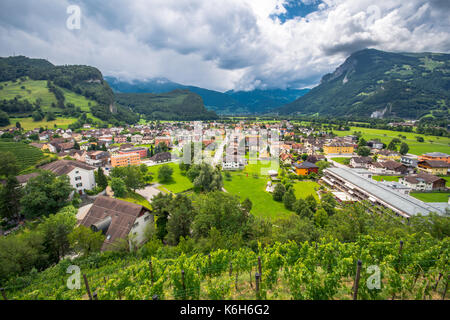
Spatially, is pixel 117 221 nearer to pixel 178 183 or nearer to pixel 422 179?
pixel 178 183

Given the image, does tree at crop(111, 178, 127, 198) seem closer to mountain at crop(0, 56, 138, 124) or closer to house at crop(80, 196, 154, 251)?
house at crop(80, 196, 154, 251)

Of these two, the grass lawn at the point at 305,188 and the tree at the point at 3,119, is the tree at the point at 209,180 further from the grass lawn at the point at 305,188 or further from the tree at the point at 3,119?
the tree at the point at 3,119

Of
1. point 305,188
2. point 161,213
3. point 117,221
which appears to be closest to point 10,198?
point 117,221

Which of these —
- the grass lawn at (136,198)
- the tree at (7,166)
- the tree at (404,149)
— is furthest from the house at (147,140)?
the tree at (404,149)
